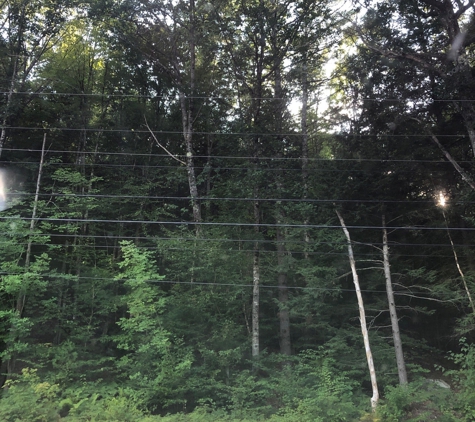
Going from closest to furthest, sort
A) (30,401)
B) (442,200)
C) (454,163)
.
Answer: (30,401) → (454,163) → (442,200)

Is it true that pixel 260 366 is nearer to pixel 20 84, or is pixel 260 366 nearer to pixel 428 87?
pixel 428 87

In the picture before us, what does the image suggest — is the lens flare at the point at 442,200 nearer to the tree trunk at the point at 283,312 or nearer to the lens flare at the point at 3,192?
the tree trunk at the point at 283,312

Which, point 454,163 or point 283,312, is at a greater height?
point 454,163

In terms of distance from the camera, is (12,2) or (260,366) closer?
(260,366)

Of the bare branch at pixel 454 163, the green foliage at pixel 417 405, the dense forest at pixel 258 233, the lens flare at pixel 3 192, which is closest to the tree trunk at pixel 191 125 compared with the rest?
the dense forest at pixel 258 233

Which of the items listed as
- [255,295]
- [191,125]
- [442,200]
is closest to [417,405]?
[255,295]

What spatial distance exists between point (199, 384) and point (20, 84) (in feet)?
43.5

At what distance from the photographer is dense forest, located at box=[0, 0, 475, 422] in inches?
404

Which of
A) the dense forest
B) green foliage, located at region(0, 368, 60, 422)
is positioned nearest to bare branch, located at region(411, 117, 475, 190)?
the dense forest

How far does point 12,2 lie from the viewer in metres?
14.6

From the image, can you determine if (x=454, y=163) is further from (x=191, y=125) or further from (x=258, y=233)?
(x=191, y=125)

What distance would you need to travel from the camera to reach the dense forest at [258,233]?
10.3m

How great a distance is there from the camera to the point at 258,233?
1348 cm

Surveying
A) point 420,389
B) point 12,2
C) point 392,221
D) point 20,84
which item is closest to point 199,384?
point 420,389
